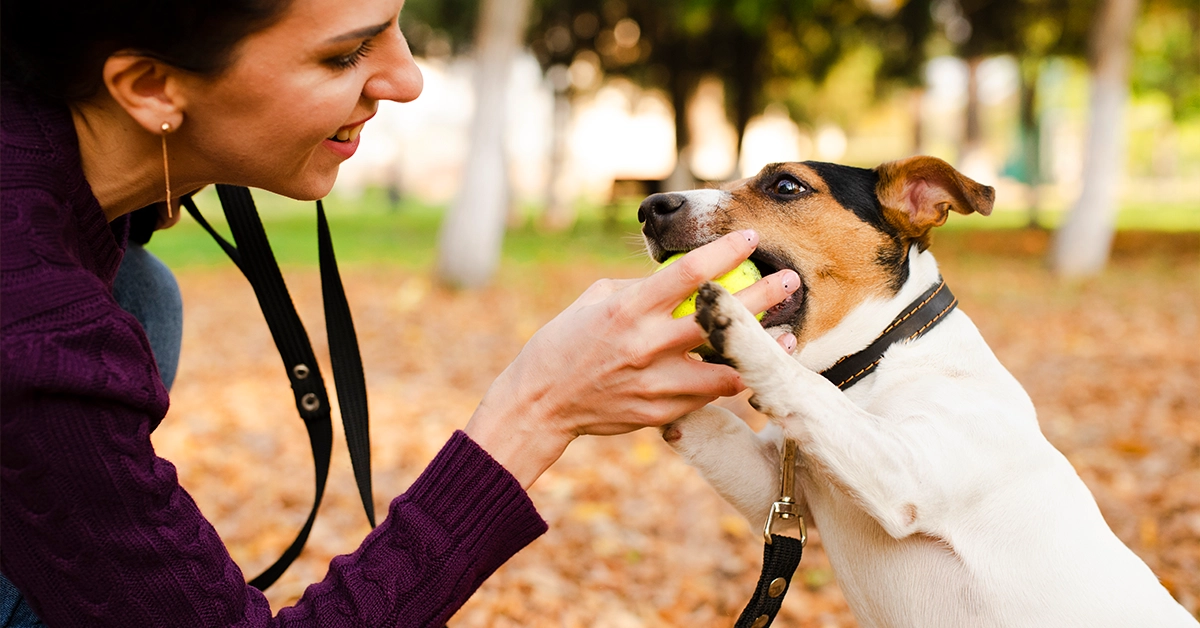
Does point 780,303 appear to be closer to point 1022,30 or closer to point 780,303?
point 780,303

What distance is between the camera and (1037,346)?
798 cm

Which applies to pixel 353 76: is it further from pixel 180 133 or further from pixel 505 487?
pixel 505 487

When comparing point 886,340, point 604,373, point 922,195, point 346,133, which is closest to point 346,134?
point 346,133

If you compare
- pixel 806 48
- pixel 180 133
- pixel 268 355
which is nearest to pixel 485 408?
pixel 180 133

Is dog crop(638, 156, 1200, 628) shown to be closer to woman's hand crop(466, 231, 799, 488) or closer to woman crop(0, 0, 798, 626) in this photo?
woman's hand crop(466, 231, 799, 488)

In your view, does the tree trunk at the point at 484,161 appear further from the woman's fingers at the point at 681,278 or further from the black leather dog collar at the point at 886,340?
the woman's fingers at the point at 681,278

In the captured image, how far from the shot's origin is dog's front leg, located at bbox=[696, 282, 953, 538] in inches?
68.7

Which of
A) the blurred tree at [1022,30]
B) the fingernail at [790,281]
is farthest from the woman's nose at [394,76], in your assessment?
the blurred tree at [1022,30]

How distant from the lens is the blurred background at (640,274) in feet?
13.3

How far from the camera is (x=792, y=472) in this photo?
2.10m

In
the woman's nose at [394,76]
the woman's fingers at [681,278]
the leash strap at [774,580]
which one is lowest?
the leash strap at [774,580]

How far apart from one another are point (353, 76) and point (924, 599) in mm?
1682

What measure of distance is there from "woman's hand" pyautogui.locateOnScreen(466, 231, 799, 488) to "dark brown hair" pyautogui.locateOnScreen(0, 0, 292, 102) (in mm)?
745

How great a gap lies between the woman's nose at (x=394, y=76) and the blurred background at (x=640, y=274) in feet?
3.17
